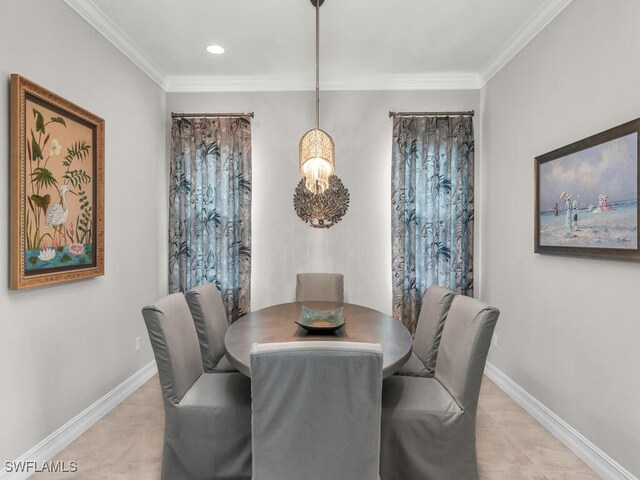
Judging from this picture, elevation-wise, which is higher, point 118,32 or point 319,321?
point 118,32

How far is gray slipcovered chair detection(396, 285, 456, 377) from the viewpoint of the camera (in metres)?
2.23

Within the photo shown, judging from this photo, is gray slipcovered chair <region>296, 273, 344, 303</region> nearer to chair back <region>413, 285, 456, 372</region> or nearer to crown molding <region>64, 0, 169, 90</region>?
chair back <region>413, 285, 456, 372</region>

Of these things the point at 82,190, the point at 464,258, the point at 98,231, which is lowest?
the point at 464,258

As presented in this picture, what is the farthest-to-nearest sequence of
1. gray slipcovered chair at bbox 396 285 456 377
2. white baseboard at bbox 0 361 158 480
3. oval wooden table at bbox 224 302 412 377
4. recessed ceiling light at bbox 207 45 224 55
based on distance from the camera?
recessed ceiling light at bbox 207 45 224 55
gray slipcovered chair at bbox 396 285 456 377
white baseboard at bbox 0 361 158 480
oval wooden table at bbox 224 302 412 377

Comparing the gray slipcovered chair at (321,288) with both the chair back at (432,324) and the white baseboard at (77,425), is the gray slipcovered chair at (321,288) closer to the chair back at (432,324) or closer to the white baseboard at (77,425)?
the chair back at (432,324)

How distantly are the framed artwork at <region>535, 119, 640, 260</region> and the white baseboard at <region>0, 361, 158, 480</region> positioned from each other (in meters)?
3.35

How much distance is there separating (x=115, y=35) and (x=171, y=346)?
2456 mm

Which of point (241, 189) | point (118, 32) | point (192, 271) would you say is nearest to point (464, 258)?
point (241, 189)

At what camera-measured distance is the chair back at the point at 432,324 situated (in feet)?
7.39

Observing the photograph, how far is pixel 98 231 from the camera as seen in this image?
2602 mm

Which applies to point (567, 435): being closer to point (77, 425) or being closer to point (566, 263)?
point (566, 263)

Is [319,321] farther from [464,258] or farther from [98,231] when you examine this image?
[464,258]

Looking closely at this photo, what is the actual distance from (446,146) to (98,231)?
312 cm

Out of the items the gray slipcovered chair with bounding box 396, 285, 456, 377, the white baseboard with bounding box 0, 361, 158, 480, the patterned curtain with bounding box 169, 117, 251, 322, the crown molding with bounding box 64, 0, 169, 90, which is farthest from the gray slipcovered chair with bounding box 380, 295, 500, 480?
the crown molding with bounding box 64, 0, 169, 90
